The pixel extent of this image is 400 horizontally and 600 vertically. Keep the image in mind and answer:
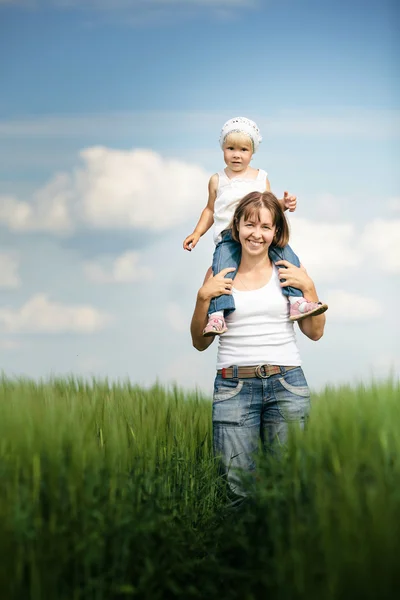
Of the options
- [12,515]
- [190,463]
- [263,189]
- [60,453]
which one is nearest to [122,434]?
[190,463]

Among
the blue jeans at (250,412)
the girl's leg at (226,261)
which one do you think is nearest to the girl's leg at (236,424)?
the blue jeans at (250,412)

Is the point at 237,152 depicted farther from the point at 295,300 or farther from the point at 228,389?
the point at 228,389

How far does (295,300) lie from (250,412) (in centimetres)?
61

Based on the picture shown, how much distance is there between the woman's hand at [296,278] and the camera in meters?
3.87

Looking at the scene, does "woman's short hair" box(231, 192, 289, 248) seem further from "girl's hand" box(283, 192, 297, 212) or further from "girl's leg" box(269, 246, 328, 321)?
"girl's hand" box(283, 192, 297, 212)

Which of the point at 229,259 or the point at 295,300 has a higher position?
the point at 229,259

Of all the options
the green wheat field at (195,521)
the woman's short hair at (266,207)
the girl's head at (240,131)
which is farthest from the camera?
the girl's head at (240,131)

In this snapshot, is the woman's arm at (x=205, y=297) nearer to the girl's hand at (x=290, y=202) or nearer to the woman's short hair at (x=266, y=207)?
the woman's short hair at (x=266, y=207)

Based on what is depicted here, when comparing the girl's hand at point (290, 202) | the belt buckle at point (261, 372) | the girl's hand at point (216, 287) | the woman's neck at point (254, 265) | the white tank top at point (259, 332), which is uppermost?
the girl's hand at point (290, 202)

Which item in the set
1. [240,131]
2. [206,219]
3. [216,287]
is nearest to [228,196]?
[206,219]

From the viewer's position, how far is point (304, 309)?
3.81 m

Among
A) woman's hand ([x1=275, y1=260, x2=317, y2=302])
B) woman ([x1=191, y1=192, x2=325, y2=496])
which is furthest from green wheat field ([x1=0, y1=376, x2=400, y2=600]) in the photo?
woman's hand ([x1=275, y1=260, x2=317, y2=302])

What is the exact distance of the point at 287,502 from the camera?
296cm

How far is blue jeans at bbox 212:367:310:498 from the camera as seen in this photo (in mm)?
3789
